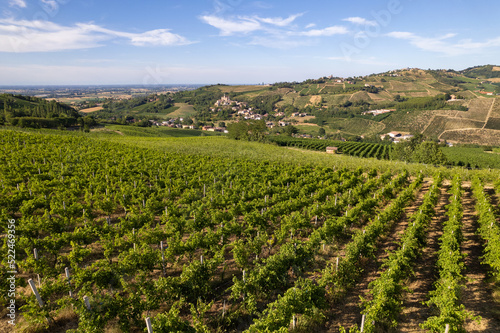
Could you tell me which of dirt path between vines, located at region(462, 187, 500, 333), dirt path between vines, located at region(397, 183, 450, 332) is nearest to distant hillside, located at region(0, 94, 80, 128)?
dirt path between vines, located at region(397, 183, 450, 332)

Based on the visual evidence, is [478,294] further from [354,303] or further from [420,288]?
[354,303]

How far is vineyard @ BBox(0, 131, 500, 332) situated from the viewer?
7480 millimetres

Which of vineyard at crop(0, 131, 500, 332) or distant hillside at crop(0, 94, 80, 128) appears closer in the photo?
vineyard at crop(0, 131, 500, 332)

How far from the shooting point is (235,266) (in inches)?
447

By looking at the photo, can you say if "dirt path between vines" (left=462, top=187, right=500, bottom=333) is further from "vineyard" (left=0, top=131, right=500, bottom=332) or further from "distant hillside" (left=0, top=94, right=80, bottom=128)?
"distant hillside" (left=0, top=94, right=80, bottom=128)

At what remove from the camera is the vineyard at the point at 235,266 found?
7.48m

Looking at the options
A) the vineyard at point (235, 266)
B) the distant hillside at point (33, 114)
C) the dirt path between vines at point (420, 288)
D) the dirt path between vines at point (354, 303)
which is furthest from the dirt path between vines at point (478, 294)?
the distant hillside at point (33, 114)

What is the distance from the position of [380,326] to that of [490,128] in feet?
→ 488

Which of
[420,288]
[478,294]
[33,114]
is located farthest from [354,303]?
[33,114]

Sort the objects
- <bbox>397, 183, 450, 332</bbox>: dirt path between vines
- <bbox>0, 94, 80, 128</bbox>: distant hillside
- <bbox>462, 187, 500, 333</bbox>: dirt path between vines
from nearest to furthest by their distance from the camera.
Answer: <bbox>462, 187, 500, 333</bbox>: dirt path between vines, <bbox>397, 183, 450, 332</bbox>: dirt path between vines, <bbox>0, 94, 80, 128</bbox>: distant hillside

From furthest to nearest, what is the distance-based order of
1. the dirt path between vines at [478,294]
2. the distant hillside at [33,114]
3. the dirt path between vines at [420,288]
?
1. the distant hillside at [33,114]
2. the dirt path between vines at [420,288]
3. the dirt path between vines at [478,294]

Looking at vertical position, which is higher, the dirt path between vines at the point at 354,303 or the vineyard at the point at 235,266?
the vineyard at the point at 235,266

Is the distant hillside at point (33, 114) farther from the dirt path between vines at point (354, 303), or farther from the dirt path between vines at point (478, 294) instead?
the dirt path between vines at point (478, 294)

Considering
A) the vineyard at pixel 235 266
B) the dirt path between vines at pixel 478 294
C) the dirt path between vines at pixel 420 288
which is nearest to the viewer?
the vineyard at pixel 235 266
